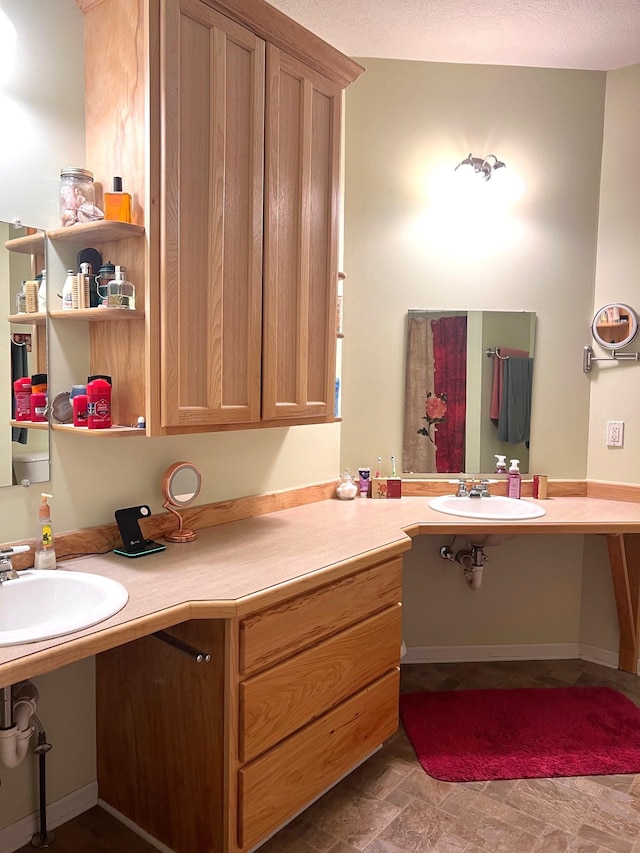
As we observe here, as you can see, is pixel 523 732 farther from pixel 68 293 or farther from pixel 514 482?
pixel 68 293

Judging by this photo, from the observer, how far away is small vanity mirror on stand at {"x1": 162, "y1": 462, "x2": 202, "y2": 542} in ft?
6.67

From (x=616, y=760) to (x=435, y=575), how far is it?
1002 millimetres

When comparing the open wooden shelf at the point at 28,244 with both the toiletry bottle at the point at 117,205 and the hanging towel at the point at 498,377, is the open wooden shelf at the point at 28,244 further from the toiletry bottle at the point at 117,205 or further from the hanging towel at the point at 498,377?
the hanging towel at the point at 498,377

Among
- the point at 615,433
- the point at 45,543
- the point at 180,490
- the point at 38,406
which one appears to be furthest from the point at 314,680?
the point at 615,433

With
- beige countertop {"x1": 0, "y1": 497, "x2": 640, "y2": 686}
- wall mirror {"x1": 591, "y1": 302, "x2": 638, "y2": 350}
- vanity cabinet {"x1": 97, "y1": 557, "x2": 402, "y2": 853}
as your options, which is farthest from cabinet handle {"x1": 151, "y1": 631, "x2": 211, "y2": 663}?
wall mirror {"x1": 591, "y1": 302, "x2": 638, "y2": 350}

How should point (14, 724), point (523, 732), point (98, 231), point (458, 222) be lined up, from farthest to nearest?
point (458, 222) → point (523, 732) → point (98, 231) → point (14, 724)

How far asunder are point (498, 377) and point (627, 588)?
3.51 ft

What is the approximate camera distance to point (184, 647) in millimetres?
1641

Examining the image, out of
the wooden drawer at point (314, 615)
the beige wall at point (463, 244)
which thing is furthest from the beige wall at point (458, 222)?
the wooden drawer at point (314, 615)

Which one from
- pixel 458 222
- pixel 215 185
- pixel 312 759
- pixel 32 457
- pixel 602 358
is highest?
pixel 458 222

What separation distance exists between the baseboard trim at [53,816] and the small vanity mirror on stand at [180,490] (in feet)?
2.62

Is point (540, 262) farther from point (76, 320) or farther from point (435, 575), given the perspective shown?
point (76, 320)

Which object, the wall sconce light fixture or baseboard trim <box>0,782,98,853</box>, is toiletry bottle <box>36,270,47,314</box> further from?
the wall sconce light fixture

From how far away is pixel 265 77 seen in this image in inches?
76.9
